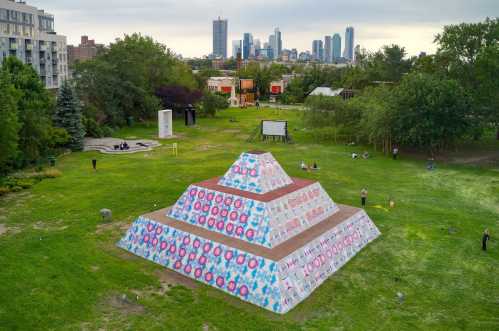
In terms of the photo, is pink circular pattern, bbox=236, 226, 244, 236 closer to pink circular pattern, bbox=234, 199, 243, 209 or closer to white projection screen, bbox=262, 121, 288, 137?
pink circular pattern, bbox=234, 199, 243, 209

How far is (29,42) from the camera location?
218 feet

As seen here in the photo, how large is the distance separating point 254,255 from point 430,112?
28.8 meters

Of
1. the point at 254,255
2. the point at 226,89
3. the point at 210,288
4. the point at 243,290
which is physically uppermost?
the point at 226,89

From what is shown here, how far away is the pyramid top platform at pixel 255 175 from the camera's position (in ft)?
69.0

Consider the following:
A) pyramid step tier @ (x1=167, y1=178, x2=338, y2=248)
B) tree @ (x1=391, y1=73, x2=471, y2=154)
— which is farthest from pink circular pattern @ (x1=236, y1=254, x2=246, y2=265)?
tree @ (x1=391, y1=73, x2=471, y2=154)

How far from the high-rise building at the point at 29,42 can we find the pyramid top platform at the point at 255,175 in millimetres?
48701

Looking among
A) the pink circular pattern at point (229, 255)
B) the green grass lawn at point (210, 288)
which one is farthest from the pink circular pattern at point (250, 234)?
the green grass lawn at point (210, 288)

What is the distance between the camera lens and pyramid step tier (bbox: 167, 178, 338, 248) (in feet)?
62.0

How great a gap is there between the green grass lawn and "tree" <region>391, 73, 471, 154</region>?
491cm

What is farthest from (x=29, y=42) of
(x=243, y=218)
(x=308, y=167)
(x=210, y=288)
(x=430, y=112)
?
(x=210, y=288)

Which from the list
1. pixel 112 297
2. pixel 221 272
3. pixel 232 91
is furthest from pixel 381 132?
pixel 232 91

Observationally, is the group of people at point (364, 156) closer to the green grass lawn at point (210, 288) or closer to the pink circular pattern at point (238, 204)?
the green grass lawn at point (210, 288)

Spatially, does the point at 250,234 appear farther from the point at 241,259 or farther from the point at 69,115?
the point at 69,115

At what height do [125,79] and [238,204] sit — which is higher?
[125,79]
